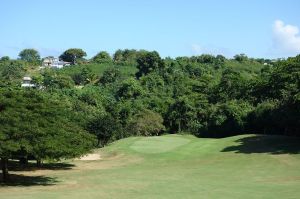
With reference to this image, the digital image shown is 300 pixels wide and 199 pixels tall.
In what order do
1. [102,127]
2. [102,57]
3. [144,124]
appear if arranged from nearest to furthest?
[102,127], [144,124], [102,57]

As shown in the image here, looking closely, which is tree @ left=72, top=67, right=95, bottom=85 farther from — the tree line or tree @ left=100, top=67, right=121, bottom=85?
tree @ left=100, top=67, right=121, bottom=85

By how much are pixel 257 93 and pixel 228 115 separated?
9.01 metres

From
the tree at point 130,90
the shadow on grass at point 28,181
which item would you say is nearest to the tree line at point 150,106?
the tree at point 130,90

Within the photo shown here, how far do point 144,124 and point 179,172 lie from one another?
36.8 metres

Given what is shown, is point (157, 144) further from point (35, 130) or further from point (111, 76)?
point (111, 76)

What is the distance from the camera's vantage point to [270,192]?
27172 millimetres

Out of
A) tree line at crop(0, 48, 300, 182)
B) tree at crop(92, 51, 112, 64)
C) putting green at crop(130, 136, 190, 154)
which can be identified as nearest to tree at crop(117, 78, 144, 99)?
tree line at crop(0, 48, 300, 182)

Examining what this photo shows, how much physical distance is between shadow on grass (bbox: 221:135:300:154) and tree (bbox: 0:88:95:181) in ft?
60.4

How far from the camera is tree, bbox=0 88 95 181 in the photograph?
3142 cm

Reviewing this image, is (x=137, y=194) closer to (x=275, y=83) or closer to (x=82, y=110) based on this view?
(x=275, y=83)

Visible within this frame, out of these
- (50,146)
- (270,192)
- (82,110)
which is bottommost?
(270,192)

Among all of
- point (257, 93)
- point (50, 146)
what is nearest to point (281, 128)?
point (257, 93)

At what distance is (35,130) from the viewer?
31.8 meters

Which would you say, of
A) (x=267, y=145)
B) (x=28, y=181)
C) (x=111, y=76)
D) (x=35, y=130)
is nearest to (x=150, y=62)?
(x=111, y=76)
